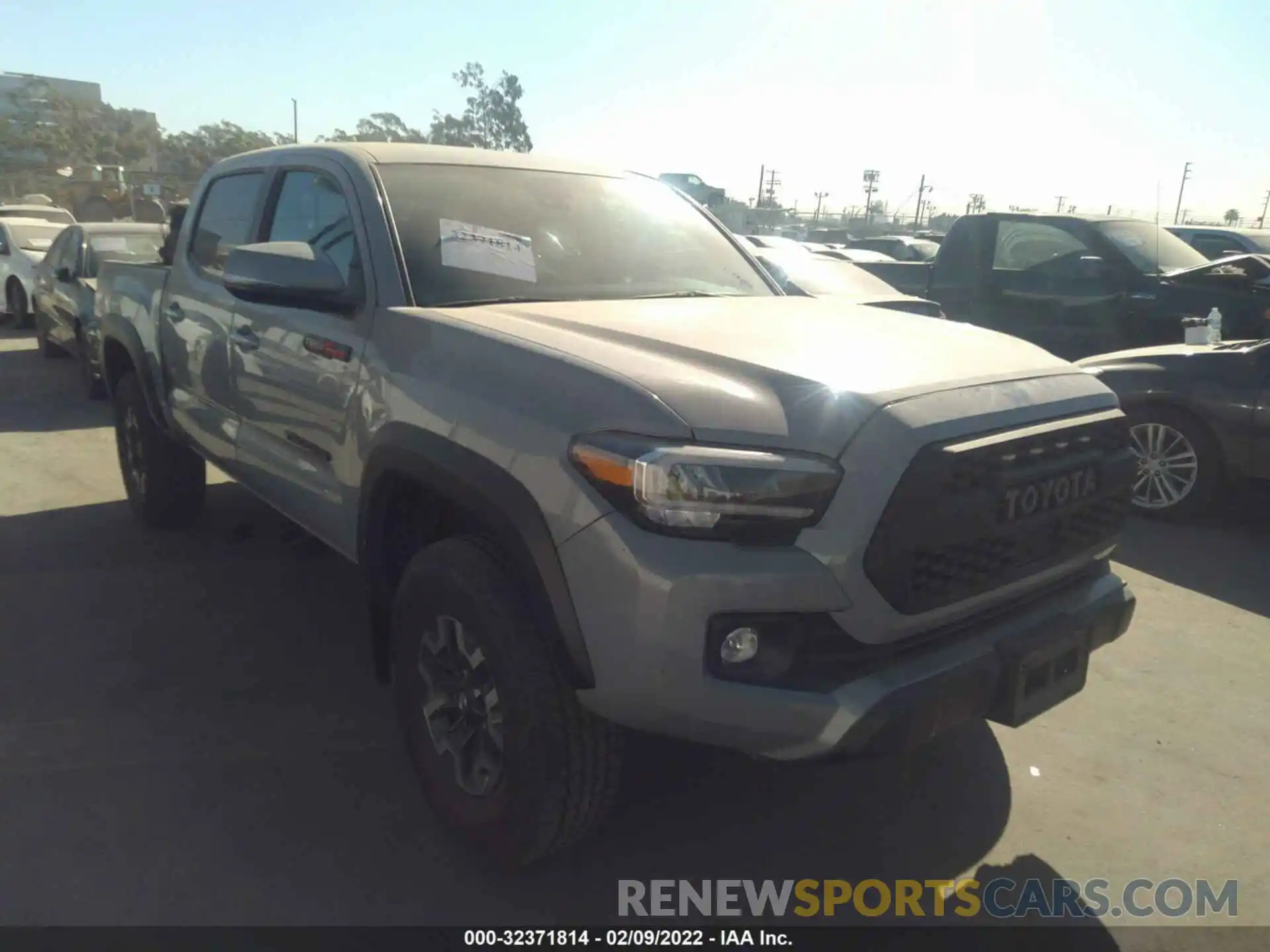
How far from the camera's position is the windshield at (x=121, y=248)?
31.4 feet

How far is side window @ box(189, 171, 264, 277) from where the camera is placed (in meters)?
4.10

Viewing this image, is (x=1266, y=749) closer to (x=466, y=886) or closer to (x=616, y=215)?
(x=466, y=886)

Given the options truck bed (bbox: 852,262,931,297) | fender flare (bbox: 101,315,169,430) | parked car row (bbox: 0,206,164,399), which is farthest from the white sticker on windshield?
truck bed (bbox: 852,262,931,297)

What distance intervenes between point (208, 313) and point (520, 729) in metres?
2.70

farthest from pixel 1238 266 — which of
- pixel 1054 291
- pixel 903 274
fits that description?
pixel 903 274

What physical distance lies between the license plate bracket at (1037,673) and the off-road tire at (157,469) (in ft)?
13.8

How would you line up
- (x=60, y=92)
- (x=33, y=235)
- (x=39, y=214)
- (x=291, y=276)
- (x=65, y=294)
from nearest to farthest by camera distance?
(x=291, y=276) → (x=65, y=294) → (x=33, y=235) → (x=39, y=214) → (x=60, y=92)

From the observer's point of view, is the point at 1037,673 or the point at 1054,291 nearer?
the point at 1037,673

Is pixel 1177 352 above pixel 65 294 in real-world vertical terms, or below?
above

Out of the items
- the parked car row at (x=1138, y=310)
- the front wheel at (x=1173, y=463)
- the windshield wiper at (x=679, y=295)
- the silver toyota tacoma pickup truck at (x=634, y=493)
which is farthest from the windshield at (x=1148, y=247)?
the windshield wiper at (x=679, y=295)

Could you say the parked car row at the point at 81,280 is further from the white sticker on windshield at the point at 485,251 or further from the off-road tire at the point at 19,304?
the white sticker on windshield at the point at 485,251

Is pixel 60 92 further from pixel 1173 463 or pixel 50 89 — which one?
pixel 1173 463

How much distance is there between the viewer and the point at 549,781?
2.32 meters

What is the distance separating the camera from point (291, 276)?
9.57ft
